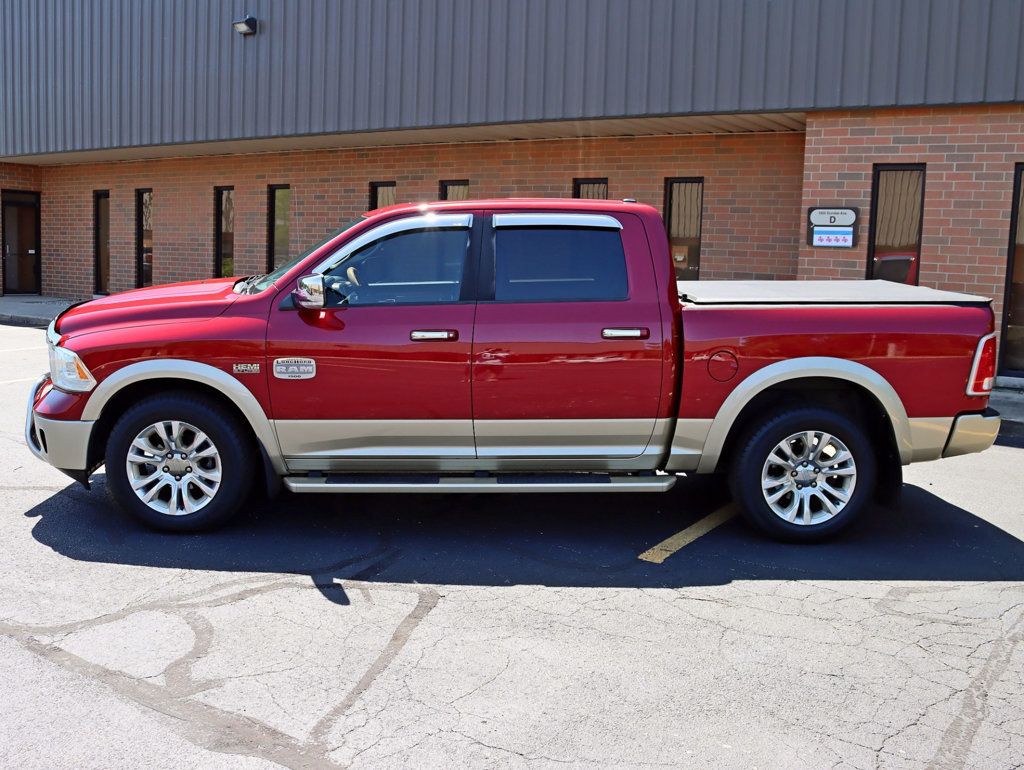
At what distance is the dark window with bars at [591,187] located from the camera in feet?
47.0

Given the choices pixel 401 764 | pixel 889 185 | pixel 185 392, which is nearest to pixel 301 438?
pixel 185 392

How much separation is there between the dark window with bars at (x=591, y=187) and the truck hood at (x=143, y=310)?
8.99 metres

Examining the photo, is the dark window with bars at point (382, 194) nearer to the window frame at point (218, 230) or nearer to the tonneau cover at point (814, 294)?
the window frame at point (218, 230)

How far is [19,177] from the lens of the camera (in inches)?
865

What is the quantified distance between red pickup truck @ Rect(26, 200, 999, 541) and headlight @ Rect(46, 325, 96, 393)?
1 centimetres

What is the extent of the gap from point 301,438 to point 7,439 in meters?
3.66

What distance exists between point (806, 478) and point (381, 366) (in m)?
2.55

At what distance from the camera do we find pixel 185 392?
5.81 metres

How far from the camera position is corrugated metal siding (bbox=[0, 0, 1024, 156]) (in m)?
11.0

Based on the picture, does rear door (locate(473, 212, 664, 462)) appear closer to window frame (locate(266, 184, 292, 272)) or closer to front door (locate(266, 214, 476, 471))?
front door (locate(266, 214, 476, 471))

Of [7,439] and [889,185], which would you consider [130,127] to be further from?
[889,185]

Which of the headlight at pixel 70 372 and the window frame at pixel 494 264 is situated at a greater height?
the window frame at pixel 494 264

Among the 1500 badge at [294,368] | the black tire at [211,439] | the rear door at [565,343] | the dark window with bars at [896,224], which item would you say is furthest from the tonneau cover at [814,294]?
the dark window with bars at [896,224]

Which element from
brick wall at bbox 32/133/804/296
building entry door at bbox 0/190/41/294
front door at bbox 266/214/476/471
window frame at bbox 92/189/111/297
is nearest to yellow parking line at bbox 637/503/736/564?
front door at bbox 266/214/476/471
